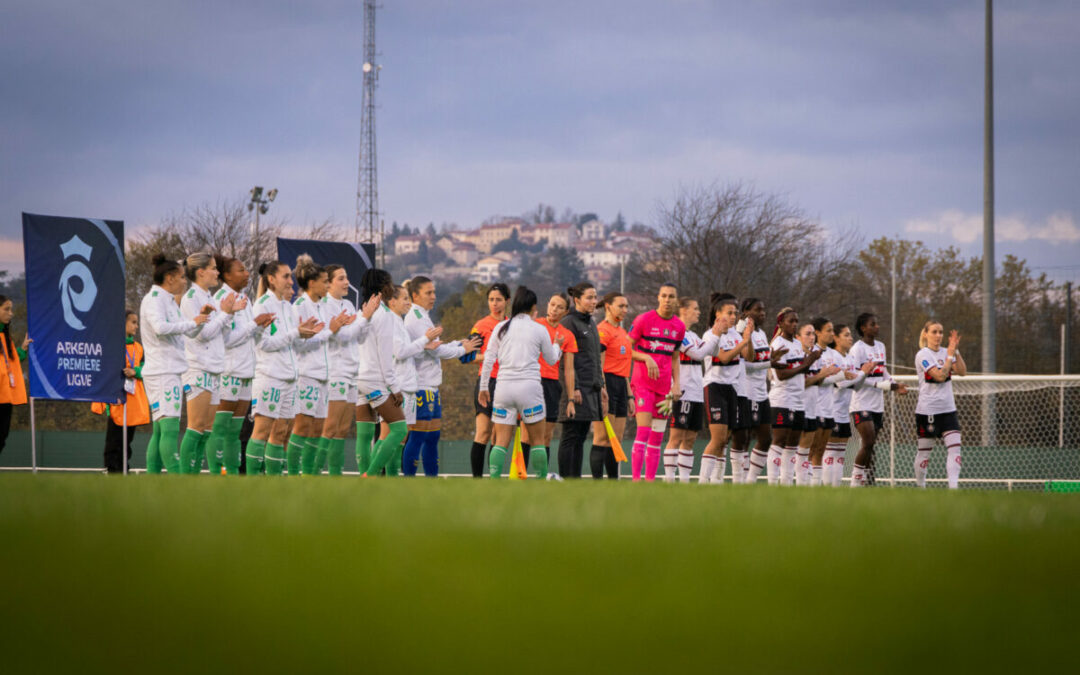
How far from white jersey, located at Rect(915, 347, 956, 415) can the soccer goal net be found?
7.70 feet

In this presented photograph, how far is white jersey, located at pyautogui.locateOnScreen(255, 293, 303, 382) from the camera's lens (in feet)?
31.1

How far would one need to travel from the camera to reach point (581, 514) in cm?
226

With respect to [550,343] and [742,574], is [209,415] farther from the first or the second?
[742,574]

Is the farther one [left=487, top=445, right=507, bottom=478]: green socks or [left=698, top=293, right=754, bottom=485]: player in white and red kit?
[left=698, top=293, right=754, bottom=485]: player in white and red kit

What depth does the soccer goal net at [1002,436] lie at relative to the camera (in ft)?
61.8

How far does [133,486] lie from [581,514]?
3.90 feet

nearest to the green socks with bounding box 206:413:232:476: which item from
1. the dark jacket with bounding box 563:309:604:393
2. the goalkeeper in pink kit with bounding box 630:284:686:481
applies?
the dark jacket with bounding box 563:309:604:393

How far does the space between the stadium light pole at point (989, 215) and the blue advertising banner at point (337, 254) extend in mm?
14735

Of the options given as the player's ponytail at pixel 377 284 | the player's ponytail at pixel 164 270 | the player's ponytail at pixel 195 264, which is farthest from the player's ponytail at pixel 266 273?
the player's ponytail at pixel 164 270

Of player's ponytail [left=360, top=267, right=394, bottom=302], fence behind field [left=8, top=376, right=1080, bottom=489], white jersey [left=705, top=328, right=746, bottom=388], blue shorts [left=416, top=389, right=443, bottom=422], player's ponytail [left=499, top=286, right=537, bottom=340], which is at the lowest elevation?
fence behind field [left=8, top=376, right=1080, bottom=489]

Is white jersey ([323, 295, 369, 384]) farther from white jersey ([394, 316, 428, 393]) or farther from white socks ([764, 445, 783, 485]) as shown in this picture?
white socks ([764, 445, 783, 485])

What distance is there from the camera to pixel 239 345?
376 inches

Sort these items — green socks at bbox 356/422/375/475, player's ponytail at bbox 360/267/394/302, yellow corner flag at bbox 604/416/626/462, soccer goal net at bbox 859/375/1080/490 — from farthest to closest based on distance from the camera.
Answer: soccer goal net at bbox 859/375/1080/490, yellow corner flag at bbox 604/416/626/462, green socks at bbox 356/422/375/475, player's ponytail at bbox 360/267/394/302

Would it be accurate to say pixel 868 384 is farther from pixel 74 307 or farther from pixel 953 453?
pixel 74 307
